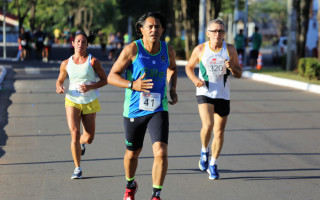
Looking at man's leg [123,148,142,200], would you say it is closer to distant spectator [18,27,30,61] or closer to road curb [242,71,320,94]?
road curb [242,71,320,94]

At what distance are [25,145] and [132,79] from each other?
4.18 meters

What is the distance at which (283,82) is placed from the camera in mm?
22062

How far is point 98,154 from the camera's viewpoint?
8.93m

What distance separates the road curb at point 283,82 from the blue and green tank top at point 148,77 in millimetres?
13767

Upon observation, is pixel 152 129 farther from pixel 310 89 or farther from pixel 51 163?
pixel 310 89

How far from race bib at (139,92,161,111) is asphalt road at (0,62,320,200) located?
1.10 metres

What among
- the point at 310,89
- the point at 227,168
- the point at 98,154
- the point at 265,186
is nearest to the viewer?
the point at 265,186

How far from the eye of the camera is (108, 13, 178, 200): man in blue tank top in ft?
19.0

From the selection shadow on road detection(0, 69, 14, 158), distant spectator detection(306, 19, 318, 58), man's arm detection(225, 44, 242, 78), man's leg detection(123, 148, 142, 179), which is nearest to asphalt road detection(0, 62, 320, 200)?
shadow on road detection(0, 69, 14, 158)

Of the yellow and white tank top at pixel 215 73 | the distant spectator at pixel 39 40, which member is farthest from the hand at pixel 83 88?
the distant spectator at pixel 39 40

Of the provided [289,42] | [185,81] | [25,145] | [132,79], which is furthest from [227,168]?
[289,42]

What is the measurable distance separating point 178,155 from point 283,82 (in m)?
13.9

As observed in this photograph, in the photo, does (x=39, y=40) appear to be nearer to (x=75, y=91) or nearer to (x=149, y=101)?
(x=75, y=91)

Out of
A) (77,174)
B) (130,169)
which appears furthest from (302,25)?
(130,169)
